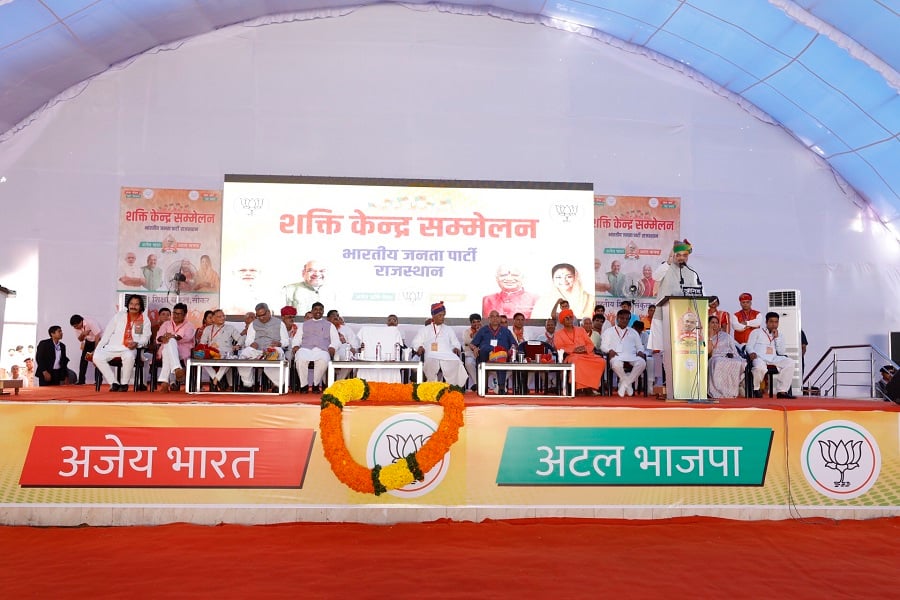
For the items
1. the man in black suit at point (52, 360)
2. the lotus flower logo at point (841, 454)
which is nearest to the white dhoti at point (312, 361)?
the man in black suit at point (52, 360)

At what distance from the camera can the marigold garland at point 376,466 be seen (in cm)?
463

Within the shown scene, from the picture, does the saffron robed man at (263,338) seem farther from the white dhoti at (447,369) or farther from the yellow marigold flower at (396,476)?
the yellow marigold flower at (396,476)

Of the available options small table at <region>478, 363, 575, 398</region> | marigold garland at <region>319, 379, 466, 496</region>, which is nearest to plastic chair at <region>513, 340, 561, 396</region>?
small table at <region>478, 363, 575, 398</region>

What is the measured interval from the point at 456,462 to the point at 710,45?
275 inches

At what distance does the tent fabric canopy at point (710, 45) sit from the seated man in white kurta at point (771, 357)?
10.5 ft

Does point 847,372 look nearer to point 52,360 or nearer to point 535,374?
point 535,374

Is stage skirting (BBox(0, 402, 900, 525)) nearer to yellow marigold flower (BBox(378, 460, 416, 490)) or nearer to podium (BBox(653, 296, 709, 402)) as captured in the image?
yellow marigold flower (BBox(378, 460, 416, 490))

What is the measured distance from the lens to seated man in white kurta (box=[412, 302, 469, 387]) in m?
8.16

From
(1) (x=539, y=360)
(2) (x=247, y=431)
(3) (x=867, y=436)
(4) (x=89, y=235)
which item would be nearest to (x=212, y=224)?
(4) (x=89, y=235)

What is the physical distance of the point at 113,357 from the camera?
7434 mm

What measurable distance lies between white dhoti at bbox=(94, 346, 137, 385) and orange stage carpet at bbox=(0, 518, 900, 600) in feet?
→ 9.60

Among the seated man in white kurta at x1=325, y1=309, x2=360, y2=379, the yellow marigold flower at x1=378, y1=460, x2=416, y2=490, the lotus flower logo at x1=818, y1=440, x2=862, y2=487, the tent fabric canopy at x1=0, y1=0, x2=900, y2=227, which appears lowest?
the yellow marigold flower at x1=378, y1=460, x2=416, y2=490

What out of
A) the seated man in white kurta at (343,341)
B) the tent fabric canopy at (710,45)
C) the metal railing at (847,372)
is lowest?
the metal railing at (847,372)

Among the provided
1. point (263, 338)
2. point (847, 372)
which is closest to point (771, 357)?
point (847, 372)
